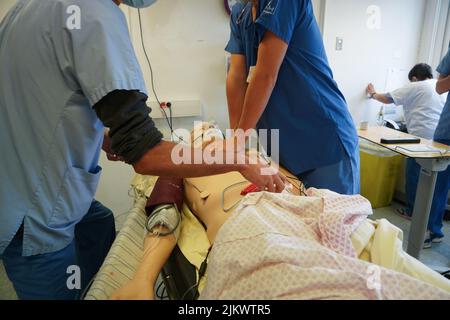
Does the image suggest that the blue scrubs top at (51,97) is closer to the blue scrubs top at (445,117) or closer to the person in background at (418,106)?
the blue scrubs top at (445,117)

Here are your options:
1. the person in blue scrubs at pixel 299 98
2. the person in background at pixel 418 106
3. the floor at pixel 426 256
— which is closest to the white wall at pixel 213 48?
the person in background at pixel 418 106

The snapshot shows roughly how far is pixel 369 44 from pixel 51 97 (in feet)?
9.60

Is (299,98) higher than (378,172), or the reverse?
(299,98)

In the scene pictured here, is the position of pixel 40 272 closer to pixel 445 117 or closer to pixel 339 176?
pixel 339 176

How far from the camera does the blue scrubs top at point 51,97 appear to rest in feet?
2.29

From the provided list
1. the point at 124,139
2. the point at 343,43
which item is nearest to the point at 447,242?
the point at 343,43

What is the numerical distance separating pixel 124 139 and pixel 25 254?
41 centimetres

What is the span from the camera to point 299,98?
1.29 metres

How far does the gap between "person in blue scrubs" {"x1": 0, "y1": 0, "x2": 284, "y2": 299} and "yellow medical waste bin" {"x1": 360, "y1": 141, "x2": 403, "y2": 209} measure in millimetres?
A: 2272

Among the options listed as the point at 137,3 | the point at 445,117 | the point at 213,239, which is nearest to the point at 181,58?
the point at 137,3

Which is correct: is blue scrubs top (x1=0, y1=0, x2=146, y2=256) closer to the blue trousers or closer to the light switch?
the blue trousers

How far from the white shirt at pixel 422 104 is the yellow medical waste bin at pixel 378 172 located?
11.8 inches

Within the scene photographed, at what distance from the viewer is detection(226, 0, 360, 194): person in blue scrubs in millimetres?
1183

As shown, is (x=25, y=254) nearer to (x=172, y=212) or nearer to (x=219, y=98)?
(x=172, y=212)
